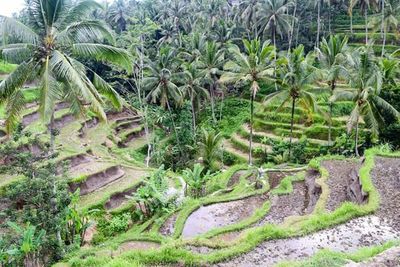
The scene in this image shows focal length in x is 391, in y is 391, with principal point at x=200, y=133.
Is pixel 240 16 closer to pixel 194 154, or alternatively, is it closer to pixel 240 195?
pixel 194 154

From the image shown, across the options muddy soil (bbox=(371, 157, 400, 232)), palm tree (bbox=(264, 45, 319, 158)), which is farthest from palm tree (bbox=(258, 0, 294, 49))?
muddy soil (bbox=(371, 157, 400, 232))

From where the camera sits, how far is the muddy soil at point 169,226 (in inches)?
607

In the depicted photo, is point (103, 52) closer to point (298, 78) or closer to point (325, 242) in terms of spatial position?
A: point (325, 242)

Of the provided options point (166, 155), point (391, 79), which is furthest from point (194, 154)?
point (391, 79)

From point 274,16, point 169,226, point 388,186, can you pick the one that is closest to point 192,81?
point 274,16

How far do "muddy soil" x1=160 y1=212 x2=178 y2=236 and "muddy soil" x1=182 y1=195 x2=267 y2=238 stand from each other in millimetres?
543

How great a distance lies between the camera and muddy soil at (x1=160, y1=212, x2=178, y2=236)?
15414 millimetres

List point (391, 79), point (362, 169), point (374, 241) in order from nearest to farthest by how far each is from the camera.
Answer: point (374, 241)
point (362, 169)
point (391, 79)

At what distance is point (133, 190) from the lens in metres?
20.5

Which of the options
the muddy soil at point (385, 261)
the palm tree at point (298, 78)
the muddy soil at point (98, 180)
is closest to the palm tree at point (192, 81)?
the palm tree at point (298, 78)

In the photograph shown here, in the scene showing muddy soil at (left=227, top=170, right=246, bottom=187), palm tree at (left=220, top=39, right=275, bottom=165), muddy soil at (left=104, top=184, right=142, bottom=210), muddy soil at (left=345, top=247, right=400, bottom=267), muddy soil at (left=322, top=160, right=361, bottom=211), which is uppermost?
palm tree at (left=220, top=39, right=275, bottom=165)

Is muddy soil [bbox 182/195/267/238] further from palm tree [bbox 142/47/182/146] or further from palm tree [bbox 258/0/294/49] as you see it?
palm tree [bbox 258/0/294/49]

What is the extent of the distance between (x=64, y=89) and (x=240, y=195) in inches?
379

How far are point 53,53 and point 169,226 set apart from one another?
820 centimetres
